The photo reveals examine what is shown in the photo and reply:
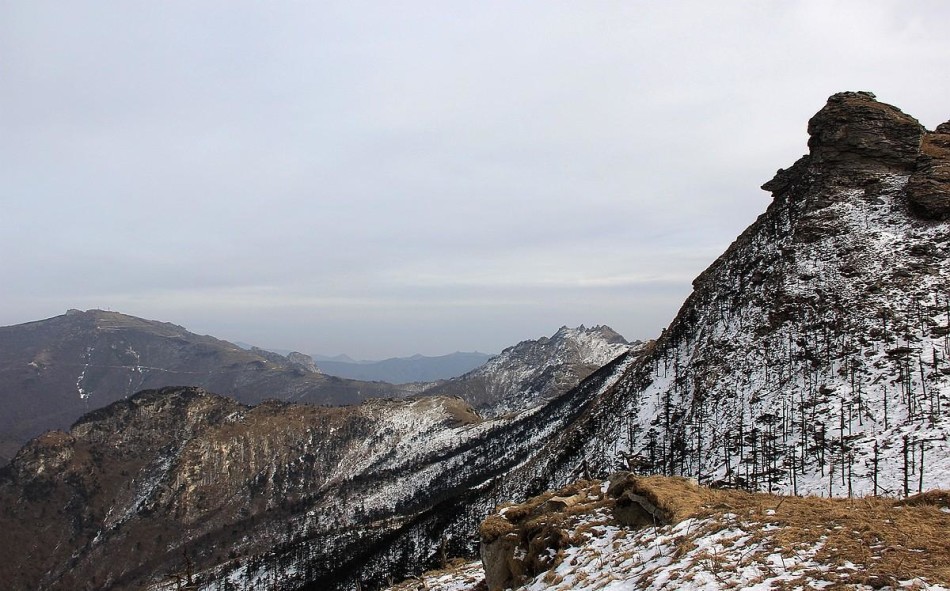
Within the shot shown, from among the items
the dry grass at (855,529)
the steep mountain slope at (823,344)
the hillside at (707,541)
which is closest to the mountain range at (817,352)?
the steep mountain slope at (823,344)

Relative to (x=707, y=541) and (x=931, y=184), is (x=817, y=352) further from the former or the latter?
(x=707, y=541)

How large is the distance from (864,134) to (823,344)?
58926mm

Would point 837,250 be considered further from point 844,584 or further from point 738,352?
point 844,584

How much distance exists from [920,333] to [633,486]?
67298 mm

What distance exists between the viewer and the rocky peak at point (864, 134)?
99188 mm

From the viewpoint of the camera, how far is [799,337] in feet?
258

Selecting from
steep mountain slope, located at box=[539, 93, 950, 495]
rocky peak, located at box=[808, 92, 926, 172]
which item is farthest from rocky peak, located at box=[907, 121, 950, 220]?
rocky peak, located at box=[808, 92, 926, 172]

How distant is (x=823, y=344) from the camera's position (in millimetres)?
74438

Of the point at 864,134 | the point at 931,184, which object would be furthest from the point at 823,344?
the point at 864,134

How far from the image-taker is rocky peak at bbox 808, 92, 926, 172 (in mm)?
99188

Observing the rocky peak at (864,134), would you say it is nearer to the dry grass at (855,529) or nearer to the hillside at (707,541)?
the hillside at (707,541)

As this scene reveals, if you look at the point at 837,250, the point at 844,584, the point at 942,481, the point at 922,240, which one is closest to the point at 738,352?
the point at 837,250

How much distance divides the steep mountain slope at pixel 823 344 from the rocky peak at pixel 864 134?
0.31 meters

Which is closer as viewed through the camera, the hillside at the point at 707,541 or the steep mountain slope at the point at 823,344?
the hillside at the point at 707,541
